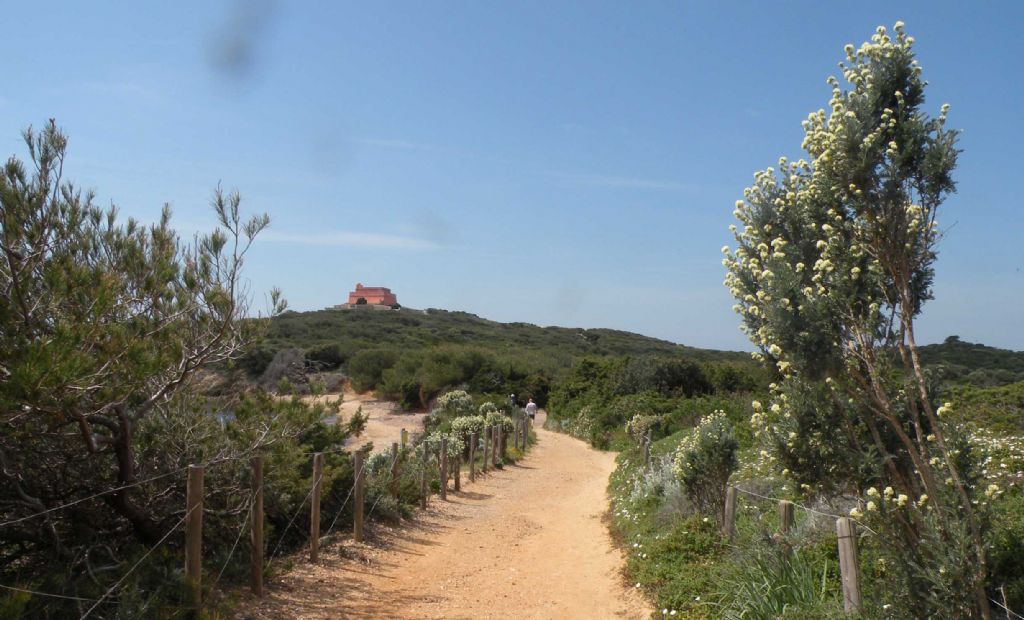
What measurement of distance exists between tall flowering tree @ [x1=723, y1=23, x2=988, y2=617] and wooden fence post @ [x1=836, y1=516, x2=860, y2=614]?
0.39m

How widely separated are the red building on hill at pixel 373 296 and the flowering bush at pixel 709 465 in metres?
107

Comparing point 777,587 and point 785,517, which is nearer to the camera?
point 777,587

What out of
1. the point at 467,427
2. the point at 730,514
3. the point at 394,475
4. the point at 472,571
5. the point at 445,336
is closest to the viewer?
the point at 730,514

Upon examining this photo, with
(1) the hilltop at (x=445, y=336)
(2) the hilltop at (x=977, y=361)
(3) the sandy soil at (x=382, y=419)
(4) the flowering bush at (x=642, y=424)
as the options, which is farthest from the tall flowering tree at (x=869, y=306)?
(1) the hilltop at (x=445, y=336)

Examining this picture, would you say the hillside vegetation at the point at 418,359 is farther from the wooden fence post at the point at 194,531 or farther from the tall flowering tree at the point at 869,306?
the tall flowering tree at the point at 869,306

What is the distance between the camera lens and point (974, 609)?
170 inches

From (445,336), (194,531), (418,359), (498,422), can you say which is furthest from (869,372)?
(445,336)

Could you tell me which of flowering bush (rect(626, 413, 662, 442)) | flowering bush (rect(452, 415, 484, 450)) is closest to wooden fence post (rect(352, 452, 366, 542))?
flowering bush (rect(452, 415, 484, 450))

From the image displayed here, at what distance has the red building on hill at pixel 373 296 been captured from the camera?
378 feet

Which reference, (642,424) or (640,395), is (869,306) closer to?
(642,424)

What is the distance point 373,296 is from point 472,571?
10912cm

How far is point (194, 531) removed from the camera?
6012 millimetres

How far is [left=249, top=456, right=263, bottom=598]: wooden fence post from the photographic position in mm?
7293

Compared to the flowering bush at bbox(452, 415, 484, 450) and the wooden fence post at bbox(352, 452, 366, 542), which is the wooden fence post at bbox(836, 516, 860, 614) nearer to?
the wooden fence post at bbox(352, 452, 366, 542)
